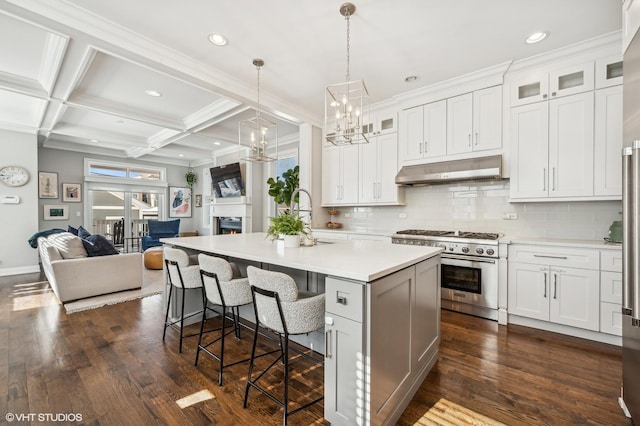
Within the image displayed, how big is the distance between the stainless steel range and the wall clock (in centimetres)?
743

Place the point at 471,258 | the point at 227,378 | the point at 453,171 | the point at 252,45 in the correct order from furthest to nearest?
1. the point at 453,171
2. the point at 471,258
3. the point at 252,45
4. the point at 227,378

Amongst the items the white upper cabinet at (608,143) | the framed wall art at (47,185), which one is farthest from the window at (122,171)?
the white upper cabinet at (608,143)

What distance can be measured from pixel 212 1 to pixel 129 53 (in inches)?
43.4

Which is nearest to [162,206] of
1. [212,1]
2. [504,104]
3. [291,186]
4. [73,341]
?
[291,186]

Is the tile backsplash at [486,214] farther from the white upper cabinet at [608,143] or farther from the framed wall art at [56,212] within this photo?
the framed wall art at [56,212]

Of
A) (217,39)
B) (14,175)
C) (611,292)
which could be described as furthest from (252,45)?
(14,175)

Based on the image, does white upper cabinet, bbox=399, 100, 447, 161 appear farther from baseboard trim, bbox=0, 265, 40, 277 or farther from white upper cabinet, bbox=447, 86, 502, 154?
baseboard trim, bbox=0, 265, 40, 277

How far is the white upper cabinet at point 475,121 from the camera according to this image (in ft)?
11.0

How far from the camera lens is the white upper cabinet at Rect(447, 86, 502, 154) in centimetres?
A: 336

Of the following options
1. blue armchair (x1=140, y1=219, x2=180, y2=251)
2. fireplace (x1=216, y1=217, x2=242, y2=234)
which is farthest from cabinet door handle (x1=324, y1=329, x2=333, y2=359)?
blue armchair (x1=140, y1=219, x2=180, y2=251)

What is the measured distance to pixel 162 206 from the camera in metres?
8.61

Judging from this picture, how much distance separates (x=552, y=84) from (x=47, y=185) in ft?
31.8

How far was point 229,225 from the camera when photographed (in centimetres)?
738

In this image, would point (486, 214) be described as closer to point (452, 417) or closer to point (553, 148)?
point (553, 148)
